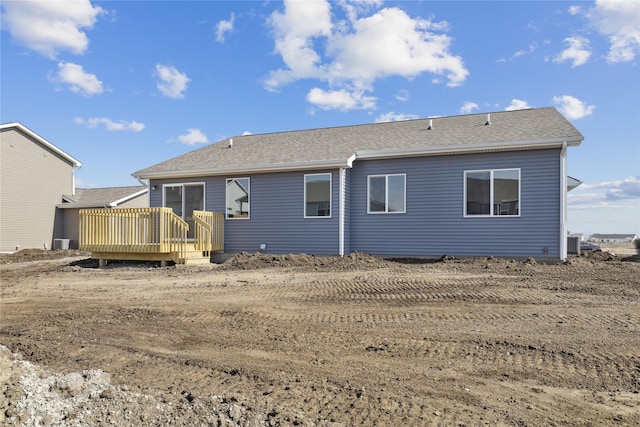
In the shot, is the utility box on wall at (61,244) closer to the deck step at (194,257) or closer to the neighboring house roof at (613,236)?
A: the deck step at (194,257)

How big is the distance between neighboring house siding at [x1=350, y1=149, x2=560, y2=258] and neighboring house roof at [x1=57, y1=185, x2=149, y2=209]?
1490cm

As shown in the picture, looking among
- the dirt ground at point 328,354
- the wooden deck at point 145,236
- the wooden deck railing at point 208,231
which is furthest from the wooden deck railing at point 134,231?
the dirt ground at point 328,354

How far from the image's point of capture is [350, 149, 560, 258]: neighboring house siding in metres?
11.5

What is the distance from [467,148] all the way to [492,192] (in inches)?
55.9

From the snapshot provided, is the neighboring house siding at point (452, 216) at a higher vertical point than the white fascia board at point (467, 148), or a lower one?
lower

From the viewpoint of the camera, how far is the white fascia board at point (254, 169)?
1280cm

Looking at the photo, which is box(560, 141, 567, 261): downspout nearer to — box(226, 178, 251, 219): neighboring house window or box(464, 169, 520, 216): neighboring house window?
box(464, 169, 520, 216): neighboring house window

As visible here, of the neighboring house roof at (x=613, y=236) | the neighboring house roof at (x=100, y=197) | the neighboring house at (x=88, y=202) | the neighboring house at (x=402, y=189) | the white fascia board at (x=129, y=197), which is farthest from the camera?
the neighboring house roof at (x=613, y=236)

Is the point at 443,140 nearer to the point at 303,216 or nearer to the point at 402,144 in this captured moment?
the point at 402,144

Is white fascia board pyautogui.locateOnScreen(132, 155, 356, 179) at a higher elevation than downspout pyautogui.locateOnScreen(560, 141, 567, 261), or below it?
higher

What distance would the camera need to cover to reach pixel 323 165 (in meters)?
12.9

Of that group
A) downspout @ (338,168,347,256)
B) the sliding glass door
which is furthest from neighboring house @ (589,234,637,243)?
the sliding glass door

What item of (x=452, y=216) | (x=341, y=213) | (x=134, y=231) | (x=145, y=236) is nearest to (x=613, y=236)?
(x=452, y=216)

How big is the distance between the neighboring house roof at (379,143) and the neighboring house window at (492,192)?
714mm
